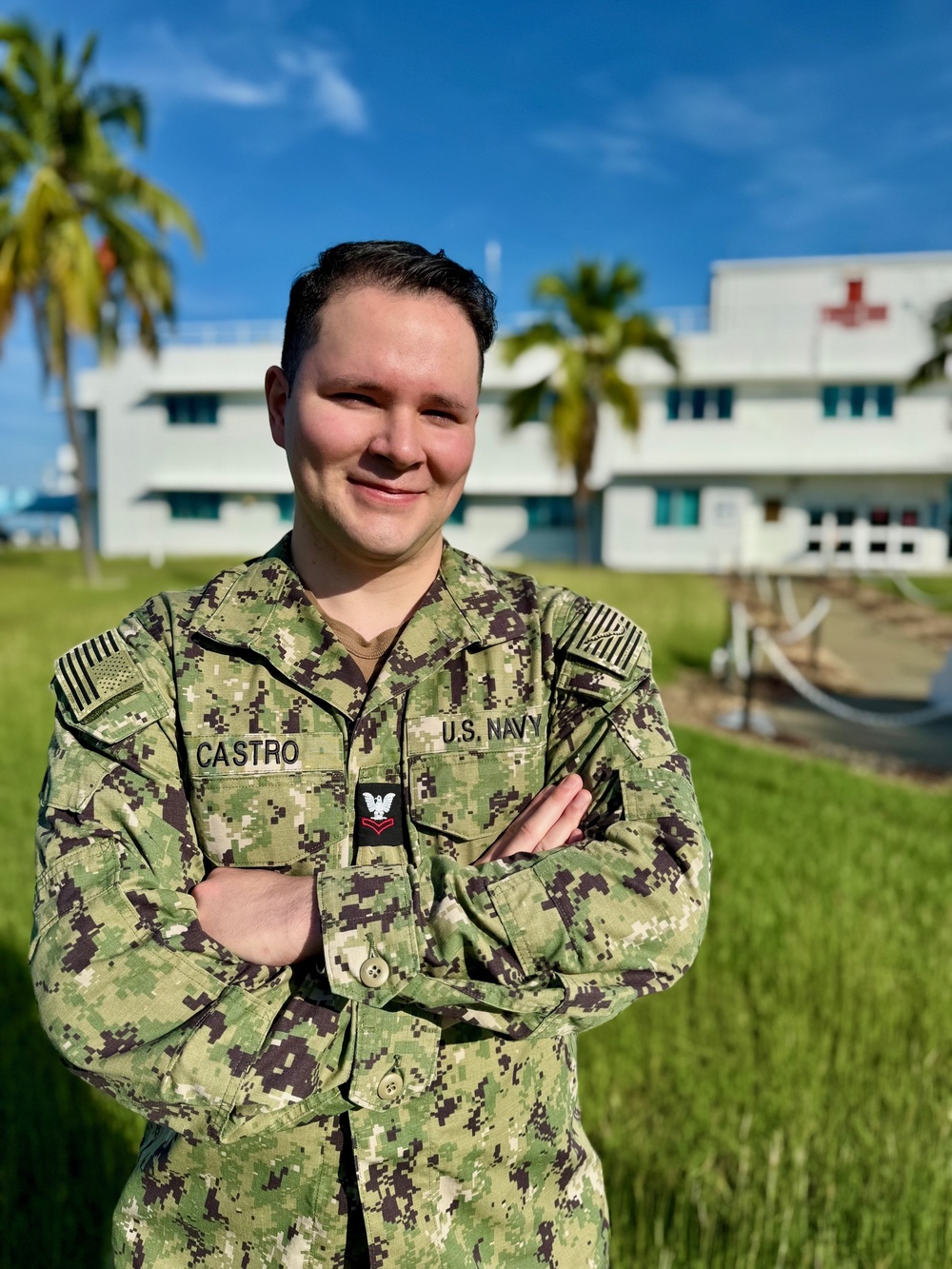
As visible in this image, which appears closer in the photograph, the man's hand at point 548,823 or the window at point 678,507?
the man's hand at point 548,823

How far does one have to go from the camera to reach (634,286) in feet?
77.2

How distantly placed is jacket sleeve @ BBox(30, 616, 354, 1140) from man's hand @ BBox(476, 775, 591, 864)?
0.39 meters

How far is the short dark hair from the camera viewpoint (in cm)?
152

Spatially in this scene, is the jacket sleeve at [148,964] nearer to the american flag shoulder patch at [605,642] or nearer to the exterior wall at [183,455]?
the american flag shoulder patch at [605,642]

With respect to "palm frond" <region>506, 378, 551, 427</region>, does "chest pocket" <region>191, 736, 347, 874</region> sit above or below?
below

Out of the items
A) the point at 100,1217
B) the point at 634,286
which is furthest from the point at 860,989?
the point at 634,286

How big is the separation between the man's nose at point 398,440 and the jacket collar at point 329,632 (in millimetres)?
299

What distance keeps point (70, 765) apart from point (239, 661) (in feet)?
1.06

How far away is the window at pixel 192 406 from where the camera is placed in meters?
31.2

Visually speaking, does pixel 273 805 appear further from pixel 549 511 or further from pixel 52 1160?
pixel 549 511

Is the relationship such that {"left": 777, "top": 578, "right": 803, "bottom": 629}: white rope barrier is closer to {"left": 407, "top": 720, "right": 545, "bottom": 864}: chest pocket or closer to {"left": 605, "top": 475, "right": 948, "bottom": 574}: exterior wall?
{"left": 605, "top": 475, "right": 948, "bottom": 574}: exterior wall

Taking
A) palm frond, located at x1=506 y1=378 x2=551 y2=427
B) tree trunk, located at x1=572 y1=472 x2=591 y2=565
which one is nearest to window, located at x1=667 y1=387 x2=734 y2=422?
tree trunk, located at x1=572 y1=472 x2=591 y2=565

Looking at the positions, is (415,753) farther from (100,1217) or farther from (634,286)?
(634,286)

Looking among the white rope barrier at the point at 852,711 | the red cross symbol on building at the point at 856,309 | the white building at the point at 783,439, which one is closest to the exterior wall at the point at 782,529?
the white building at the point at 783,439
